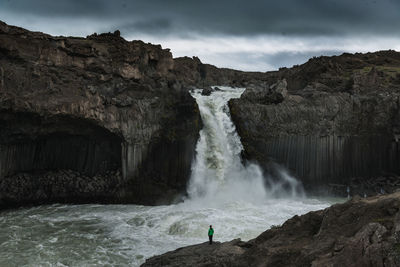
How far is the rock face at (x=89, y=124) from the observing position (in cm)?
2923

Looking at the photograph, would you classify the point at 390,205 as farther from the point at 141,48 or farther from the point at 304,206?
the point at 141,48

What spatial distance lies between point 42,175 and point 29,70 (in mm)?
8874

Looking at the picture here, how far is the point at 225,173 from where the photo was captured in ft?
110

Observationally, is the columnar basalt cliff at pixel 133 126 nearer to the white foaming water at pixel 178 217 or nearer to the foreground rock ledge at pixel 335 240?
the white foaming water at pixel 178 217

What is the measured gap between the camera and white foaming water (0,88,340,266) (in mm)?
20109

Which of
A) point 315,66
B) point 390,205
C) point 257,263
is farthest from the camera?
point 315,66

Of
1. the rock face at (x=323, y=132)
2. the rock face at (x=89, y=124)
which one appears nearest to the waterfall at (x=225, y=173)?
the rock face at (x=323, y=132)

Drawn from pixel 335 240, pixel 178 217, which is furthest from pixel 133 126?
pixel 335 240

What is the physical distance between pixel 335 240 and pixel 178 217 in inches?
682

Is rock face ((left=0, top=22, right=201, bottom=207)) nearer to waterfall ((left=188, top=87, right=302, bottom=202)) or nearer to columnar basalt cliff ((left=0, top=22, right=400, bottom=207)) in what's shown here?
columnar basalt cliff ((left=0, top=22, right=400, bottom=207))

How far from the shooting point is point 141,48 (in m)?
35.6

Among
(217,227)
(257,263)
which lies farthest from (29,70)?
(257,263)

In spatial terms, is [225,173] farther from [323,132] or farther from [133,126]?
[323,132]

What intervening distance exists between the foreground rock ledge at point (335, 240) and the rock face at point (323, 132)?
2335cm
